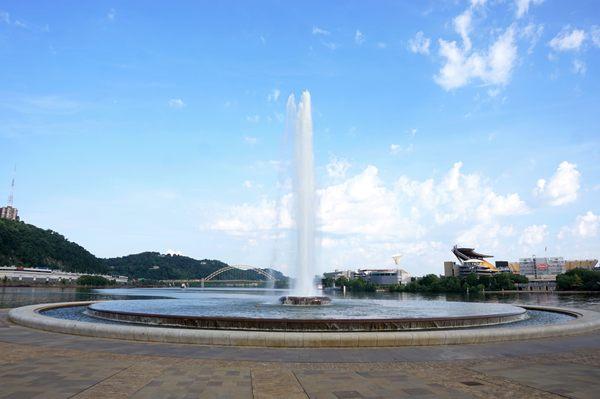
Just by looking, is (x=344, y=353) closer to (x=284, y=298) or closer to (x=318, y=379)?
(x=318, y=379)

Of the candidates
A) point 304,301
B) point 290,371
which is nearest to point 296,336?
point 290,371

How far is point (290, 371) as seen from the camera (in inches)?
506

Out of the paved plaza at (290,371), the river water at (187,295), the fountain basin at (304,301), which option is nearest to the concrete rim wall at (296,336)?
the paved plaza at (290,371)

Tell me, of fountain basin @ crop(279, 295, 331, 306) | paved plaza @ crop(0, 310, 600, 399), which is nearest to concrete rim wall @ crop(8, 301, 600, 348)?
paved plaza @ crop(0, 310, 600, 399)

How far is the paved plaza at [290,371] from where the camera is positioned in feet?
34.6

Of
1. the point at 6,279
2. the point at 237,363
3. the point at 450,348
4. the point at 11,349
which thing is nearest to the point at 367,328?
the point at 450,348

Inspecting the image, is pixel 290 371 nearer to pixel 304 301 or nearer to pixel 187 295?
pixel 304 301

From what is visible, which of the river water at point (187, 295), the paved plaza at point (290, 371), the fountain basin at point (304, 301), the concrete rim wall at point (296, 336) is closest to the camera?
the paved plaza at point (290, 371)

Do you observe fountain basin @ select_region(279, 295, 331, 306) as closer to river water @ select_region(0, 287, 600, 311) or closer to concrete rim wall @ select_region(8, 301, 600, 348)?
concrete rim wall @ select_region(8, 301, 600, 348)

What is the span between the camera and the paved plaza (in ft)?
34.6

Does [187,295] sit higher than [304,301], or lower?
lower

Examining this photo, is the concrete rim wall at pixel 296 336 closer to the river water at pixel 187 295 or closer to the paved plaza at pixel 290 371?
the paved plaza at pixel 290 371

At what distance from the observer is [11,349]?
50.9 feet

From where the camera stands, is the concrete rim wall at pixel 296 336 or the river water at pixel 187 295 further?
the river water at pixel 187 295
